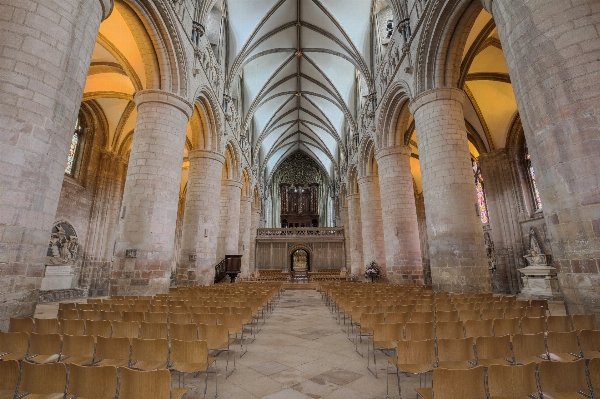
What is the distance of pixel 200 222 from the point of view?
37.9ft

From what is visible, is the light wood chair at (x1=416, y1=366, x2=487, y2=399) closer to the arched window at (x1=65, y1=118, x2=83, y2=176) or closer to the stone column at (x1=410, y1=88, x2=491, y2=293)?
the stone column at (x1=410, y1=88, x2=491, y2=293)

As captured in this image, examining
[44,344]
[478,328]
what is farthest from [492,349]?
[44,344]

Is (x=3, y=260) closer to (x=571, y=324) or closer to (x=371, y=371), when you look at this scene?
(x=371, y=371)

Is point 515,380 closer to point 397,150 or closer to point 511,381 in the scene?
point 511,381

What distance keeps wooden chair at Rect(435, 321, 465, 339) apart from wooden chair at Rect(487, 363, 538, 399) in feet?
4.33

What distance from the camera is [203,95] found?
11.8 meters

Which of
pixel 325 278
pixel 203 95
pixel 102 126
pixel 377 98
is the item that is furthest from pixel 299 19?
pixel 325 278

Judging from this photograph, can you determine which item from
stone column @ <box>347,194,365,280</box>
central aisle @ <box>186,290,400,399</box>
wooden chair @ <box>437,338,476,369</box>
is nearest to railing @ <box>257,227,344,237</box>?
stone column @ <box>347,194,365,280</box>

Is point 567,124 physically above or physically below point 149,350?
above

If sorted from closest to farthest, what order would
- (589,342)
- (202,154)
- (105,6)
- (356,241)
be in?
(589,342)
(105,6)
(202,154)
(356,241)

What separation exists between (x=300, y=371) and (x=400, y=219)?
944 centimetres

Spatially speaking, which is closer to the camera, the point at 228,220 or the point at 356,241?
the point at 228,220

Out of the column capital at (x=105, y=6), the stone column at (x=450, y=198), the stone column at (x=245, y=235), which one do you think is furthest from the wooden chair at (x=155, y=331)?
the stone column at (x=245, y=235)

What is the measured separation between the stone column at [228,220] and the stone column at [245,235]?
323 cm
